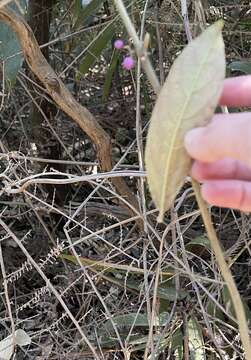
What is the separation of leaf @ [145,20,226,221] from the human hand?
0.01m

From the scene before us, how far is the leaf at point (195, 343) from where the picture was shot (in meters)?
1.16

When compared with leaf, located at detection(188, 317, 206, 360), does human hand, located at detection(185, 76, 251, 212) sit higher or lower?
higher

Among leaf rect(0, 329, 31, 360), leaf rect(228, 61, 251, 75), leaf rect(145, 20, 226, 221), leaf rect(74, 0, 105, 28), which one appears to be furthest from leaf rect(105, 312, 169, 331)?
leaf rect(145, 20, 226, 221)

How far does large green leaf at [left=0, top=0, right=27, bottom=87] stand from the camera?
1229 millimetres

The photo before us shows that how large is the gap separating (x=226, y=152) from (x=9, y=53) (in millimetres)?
822

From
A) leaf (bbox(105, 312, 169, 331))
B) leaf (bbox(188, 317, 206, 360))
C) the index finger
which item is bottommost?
leaf (bbox(188, 317, 206, 360))

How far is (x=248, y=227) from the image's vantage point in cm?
121

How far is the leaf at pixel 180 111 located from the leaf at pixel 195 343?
2.23 feet

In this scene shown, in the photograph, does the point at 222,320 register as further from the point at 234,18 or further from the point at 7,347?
the point at 234,18

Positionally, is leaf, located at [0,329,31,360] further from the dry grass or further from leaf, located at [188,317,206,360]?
leaf, located at [188,317,206,360]

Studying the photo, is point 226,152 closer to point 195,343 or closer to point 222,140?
point 222,140

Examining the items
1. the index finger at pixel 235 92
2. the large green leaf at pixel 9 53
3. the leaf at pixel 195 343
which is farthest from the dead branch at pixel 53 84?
the index finger at pixel 235 92

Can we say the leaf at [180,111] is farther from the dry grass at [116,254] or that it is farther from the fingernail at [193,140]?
the dry grass at [116,254]

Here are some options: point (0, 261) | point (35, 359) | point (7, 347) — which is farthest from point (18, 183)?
point (35, 359)
